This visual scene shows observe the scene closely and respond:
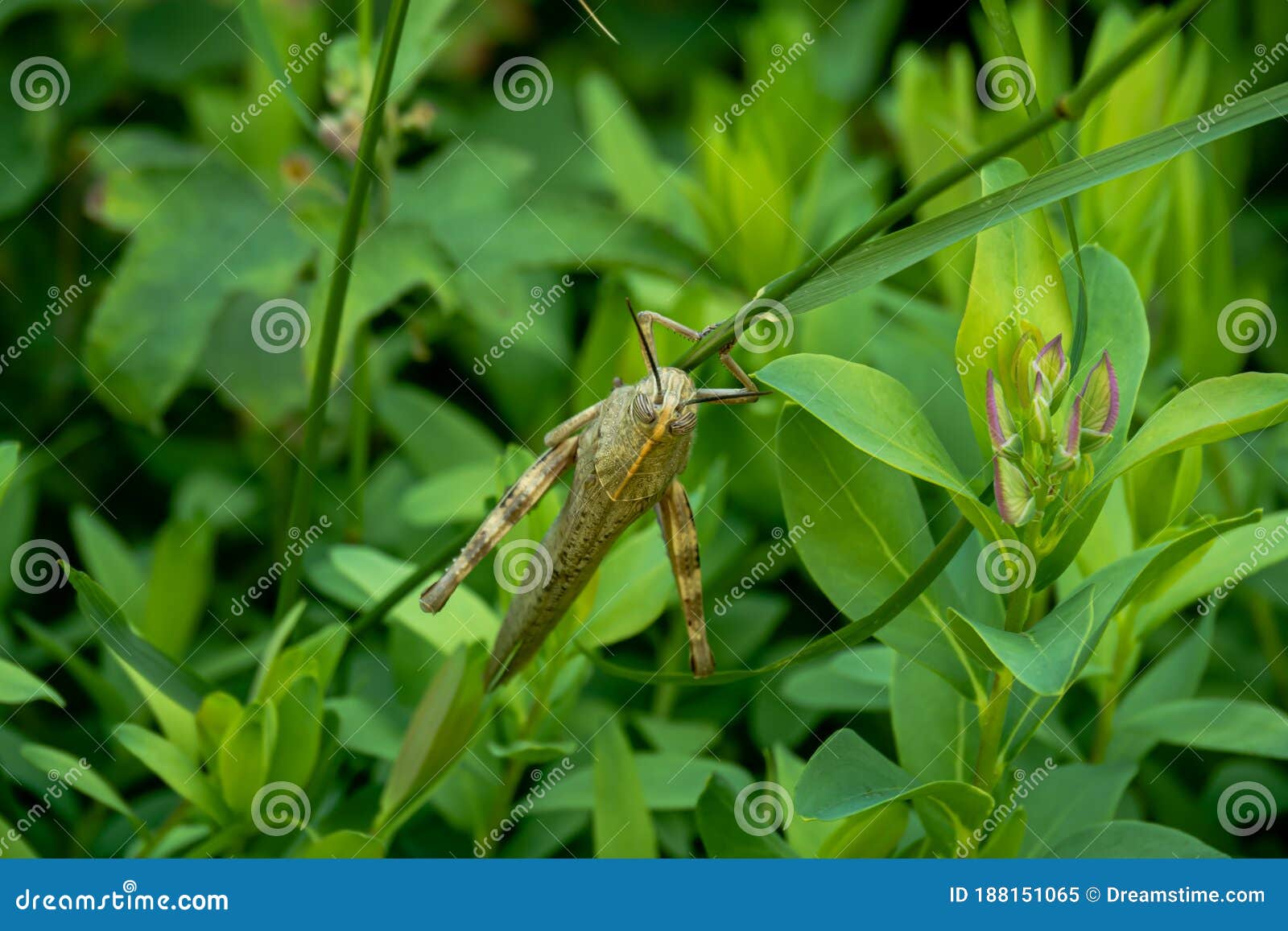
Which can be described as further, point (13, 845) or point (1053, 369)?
point (13, 845)

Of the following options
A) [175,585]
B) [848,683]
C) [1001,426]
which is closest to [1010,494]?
[1001,426]

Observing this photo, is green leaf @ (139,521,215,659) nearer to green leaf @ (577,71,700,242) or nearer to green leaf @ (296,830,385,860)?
green leaf @ (296,830,385,860)

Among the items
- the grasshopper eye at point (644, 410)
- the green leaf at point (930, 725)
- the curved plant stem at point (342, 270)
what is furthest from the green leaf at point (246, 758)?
the green leaf at point (930, 725)

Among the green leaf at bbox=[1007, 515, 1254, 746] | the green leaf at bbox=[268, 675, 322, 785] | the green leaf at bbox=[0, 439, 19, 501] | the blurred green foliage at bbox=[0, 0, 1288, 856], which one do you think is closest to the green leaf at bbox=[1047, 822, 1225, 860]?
the blurred green foliage at bbox=[0, 0, 1288, 856]

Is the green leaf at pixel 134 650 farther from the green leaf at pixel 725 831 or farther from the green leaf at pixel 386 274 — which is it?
the green leaf at pixel 725 831

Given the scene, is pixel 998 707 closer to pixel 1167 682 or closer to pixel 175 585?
pixel 1167 682

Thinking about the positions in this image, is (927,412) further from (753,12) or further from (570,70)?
(753,12)
